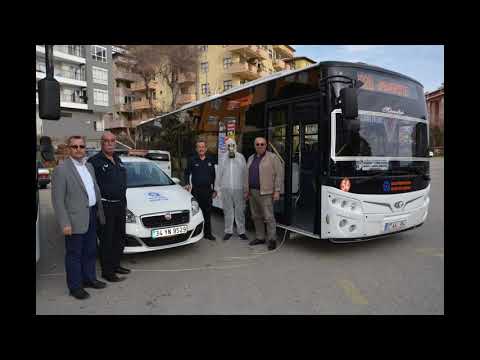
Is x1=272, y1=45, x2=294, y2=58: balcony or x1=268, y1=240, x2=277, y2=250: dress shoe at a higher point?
x1=272, y1=45, x2=294, y2=58: balcony

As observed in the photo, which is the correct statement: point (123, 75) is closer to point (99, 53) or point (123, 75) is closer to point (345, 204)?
point (99, 53)

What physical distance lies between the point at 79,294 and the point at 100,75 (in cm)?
4642

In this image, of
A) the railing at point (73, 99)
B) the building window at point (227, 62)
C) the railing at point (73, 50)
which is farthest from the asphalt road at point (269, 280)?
the railing at point (73, 50)

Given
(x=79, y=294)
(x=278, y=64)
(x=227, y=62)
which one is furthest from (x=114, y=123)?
(x=79, y=294)

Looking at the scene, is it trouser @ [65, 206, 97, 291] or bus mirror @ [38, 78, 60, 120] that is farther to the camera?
trouser @ [65, 206, 97, 291]

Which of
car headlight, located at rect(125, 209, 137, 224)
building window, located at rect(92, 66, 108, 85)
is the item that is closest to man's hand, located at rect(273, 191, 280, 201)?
car headlight, located at rect(125, 209, 137, 224)

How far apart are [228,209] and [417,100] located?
157 inches

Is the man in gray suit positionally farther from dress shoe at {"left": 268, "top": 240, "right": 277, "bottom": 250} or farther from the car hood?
dress shoe at {"left": 268, "top": 240, "right": 277, "bottom": 250}

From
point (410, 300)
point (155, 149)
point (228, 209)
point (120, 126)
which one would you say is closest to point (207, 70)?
point (120, 126)

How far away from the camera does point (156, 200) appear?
5457 millimetres

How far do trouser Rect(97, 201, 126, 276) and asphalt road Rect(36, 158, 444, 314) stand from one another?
1.03 ft

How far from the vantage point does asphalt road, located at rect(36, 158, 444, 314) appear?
3.69 meters

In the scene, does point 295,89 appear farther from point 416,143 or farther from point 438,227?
point 438,227

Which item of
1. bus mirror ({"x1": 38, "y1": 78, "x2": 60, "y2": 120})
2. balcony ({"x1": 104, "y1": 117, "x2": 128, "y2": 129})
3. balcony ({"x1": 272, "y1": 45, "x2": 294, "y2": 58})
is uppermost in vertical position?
balcony ({"x1": 272, "y1": 45, "x2": 294, "y2": 58})
